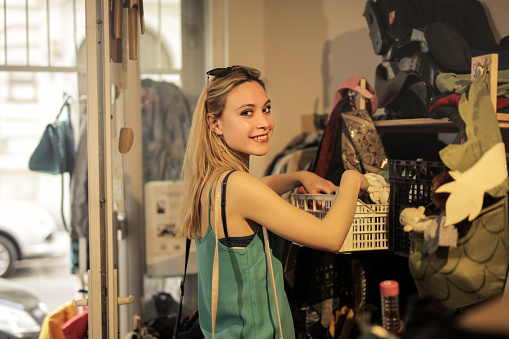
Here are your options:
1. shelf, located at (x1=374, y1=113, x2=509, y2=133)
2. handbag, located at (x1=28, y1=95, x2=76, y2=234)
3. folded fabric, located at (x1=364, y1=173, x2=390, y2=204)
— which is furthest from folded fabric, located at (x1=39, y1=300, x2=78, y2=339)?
shelf, located at (x1=374, y1=113, x2=509, y2=133)

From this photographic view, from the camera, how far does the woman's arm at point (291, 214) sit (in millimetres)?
1528

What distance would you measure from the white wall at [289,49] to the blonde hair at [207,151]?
1.53 meters

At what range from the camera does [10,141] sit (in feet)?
10.5

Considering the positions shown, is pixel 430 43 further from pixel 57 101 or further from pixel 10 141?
pixel 10 141

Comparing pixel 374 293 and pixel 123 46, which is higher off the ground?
pixel 123 46

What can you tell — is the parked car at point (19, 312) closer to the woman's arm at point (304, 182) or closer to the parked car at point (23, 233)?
the parked car at point (23, 233)

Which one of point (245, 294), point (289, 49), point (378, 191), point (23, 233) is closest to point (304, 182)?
point (378, 191)

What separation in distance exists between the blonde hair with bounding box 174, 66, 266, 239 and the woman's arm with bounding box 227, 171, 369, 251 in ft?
0.57

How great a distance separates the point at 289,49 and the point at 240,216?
6.82 feet

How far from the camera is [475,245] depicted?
4.44ft

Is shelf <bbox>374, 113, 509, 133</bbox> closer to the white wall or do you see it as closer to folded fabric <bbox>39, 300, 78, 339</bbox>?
the white wall

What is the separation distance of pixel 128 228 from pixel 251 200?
1814 millimetres

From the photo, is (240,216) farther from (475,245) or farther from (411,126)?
(411,126)

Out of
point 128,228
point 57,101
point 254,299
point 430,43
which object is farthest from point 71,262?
point 430,43
